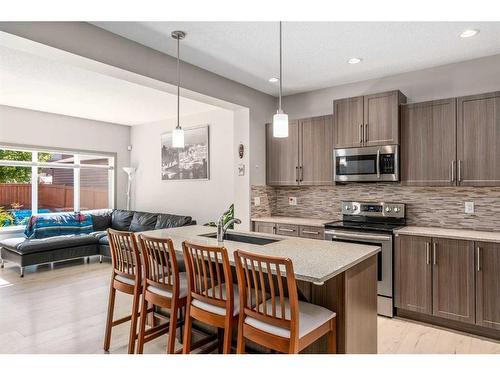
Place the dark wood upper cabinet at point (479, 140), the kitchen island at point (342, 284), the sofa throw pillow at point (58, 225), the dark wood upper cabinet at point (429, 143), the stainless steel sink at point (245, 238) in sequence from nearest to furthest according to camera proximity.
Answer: the kitchen island at point (342, 284) < the stainless steel sink at point (245, 238) < the dark wood upper cabinet at point (479, 140) < the dark wood upper cabinet at point (429, 143) < the sofa throw pillow at point (58, 225)

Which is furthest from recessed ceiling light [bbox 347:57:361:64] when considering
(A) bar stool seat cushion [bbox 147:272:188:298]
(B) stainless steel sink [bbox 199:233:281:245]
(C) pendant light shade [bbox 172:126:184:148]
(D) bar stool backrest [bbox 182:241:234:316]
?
(A) bar stool seat cushion [bbox 147:272:188:298]

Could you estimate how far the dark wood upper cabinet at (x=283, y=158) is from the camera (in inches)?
172

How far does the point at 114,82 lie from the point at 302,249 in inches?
130

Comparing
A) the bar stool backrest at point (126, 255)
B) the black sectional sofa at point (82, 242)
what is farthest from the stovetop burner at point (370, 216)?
the black sectional sofa at point (82, 242)

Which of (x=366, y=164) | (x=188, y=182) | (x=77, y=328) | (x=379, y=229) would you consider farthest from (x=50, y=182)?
Answer: (x=379, y=229)

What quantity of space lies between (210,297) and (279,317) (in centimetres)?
50

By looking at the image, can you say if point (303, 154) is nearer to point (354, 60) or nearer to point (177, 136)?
point (354, 60)

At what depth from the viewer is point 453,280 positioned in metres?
3.00

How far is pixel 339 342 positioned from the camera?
77.2 inches

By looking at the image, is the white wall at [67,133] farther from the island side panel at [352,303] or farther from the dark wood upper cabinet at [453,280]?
the dark wood upper cabinet at [453,280]

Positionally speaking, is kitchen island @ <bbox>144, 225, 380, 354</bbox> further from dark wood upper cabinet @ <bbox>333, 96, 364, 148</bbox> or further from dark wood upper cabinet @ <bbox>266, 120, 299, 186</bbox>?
dark wood upper cabinet @ <bbox>266, 120, 299, 186</bbox>

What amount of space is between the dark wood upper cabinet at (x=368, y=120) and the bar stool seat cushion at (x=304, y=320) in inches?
89.8

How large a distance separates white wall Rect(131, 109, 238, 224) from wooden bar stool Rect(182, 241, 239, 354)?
3035mm
